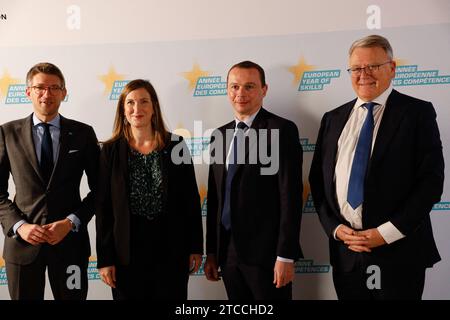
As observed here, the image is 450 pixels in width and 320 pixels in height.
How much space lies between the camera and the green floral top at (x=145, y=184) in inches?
103

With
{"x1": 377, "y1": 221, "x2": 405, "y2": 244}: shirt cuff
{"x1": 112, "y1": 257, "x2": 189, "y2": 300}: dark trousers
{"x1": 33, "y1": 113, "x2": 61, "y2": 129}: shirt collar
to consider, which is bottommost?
{"x1": 112, "y1": 257, "x2": 189, "y2": 300}: dark trousers

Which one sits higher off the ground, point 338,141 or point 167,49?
point 167,49

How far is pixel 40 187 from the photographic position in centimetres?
273

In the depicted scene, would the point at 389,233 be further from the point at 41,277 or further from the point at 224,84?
the point at 41,277

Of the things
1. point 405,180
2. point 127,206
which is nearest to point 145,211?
point 127,206

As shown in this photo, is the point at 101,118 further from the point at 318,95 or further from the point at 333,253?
the point at 333,253

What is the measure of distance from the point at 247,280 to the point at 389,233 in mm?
825

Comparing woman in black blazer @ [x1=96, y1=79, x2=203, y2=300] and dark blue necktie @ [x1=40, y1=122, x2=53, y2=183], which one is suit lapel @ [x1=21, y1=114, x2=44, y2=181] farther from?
woman in black blazer @ [x1=96, y1=79, x2=203, y2=300]

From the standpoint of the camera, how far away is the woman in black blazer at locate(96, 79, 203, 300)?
2607mm

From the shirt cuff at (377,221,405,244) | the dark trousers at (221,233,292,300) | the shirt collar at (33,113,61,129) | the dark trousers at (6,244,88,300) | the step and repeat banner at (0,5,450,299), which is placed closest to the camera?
the shirt cuff at (377,221,405,244)

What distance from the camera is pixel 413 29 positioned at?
2.99 m

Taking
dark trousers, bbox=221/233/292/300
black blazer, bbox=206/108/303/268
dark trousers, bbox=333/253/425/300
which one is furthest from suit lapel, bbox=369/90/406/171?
dark trousers, bbox=221/233/292/300
